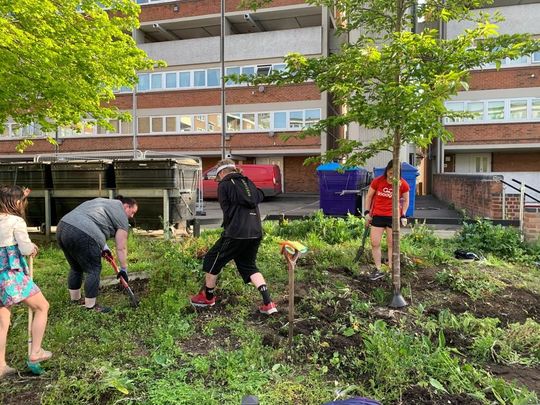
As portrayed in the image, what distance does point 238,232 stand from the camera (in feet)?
13.5

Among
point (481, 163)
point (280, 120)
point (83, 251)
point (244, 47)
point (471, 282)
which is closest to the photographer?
point (83, 251)

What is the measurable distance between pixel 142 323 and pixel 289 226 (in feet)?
15.6

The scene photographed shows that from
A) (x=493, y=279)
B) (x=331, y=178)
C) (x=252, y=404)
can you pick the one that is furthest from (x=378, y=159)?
(x=252, y=404)

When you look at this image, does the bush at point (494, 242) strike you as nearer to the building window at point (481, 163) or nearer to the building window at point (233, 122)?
the building window at point (481, 163)

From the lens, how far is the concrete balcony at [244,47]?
77.4 feet

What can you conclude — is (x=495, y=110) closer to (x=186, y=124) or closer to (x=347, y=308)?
(x=186, y=124)

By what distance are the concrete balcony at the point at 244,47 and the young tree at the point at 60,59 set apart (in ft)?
52.8

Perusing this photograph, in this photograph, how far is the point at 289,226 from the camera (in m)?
8.38

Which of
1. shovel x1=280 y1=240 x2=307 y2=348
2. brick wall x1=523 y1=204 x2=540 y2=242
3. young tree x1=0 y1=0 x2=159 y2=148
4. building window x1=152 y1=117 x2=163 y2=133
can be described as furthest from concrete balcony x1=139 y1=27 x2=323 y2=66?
shovel x1=280 y1=240 x2=307 y2=348

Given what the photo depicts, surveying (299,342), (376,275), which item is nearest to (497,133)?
(376,275)

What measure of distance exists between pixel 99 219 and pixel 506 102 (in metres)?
22.0

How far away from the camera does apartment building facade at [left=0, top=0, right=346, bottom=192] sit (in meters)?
24.1

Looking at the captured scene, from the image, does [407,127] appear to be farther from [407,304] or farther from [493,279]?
[493,279]

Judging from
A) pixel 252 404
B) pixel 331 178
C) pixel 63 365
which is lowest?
pixel 63 365
